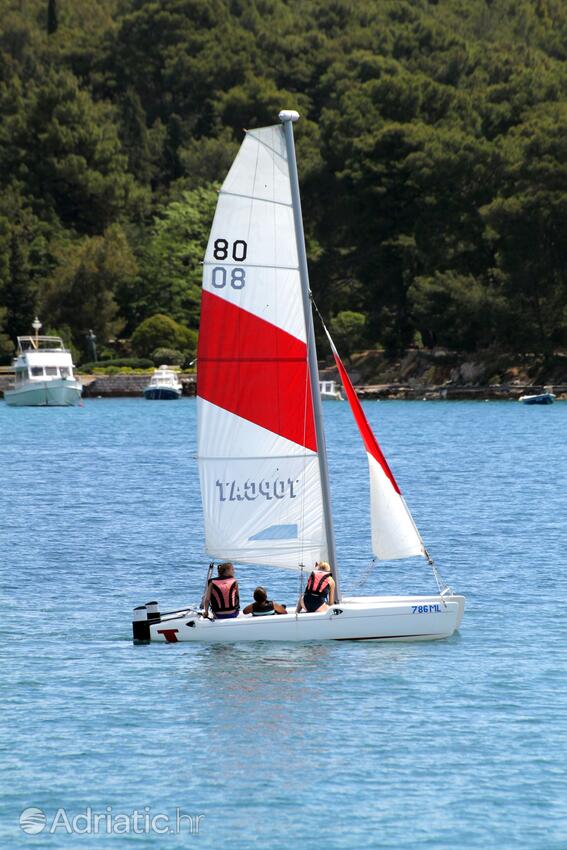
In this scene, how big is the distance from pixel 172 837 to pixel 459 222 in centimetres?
10660

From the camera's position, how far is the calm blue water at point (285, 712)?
1881 centimetres

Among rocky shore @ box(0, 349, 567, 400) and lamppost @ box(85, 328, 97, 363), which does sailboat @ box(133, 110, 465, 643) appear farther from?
lamppost @ box(85, 328, 97, 363)

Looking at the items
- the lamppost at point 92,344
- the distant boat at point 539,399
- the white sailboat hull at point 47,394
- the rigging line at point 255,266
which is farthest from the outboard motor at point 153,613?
the lamppost at point 92,344

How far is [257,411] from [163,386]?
105800mm

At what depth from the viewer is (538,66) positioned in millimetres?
135000

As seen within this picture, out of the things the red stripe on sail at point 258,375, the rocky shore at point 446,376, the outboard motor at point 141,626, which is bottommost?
the rocky shore at point 446,376

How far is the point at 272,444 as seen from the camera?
26.3m

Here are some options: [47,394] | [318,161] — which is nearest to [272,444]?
[47,394]

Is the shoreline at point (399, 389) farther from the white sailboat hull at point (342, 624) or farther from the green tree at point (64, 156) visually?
the white sailboat hull at point (342, 624)

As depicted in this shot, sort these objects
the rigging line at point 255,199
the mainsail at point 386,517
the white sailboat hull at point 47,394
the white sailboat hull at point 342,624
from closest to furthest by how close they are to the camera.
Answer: the rigging line at point 255,199
the white sailboat hull at point 342,624
the mainsail at point 386,517
the white sailboat hull at point 47,394

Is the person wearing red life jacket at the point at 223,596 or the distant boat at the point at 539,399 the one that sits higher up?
the person wearing red life jacket at the point at 223,596

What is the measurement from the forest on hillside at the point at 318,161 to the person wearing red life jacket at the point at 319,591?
8880 cm

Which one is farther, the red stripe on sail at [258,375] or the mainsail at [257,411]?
the red stripe on sail at [258,375]

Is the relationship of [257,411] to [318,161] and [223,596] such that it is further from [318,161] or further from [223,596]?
[318,161]
